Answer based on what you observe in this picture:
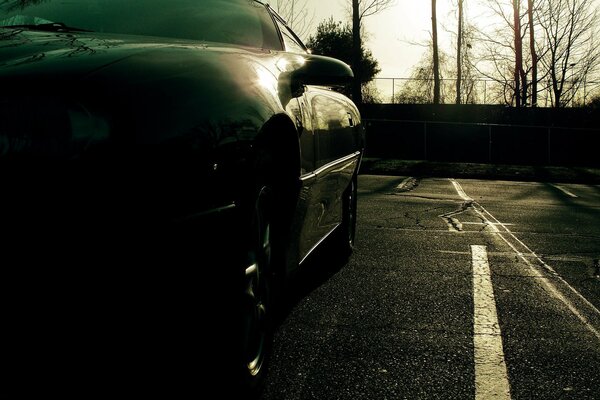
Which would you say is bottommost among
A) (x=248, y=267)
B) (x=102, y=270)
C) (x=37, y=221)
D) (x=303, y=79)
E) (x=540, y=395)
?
(x=540, y=395)

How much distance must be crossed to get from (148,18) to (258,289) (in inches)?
60.3

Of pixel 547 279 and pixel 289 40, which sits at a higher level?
pixel 289 40

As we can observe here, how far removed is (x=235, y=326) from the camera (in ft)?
7.60

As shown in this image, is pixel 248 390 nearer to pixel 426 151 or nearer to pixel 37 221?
pixel 37 221

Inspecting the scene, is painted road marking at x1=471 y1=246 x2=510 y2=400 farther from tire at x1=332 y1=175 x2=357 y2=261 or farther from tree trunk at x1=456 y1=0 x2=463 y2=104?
tree trunk at x1=456 y1=0 x2=463 y2=104

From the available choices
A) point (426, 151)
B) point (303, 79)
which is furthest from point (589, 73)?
point (303, 79)

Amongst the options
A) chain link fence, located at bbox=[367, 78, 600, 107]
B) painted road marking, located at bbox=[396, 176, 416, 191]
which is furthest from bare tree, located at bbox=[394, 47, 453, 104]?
painted road marking, located at bbox=[396, 176, 416, 191]

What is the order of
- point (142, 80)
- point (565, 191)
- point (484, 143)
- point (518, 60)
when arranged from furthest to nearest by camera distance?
point (518, 60) < point (484, 143) < point (565, 191) < point (142, 80)

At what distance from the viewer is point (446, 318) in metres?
3.91

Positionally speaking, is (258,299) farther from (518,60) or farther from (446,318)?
(518,60)

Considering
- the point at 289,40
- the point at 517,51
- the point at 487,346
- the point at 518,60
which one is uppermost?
the point at 517,51

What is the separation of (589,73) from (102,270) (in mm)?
35011

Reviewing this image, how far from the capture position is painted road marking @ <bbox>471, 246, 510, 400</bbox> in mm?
2891

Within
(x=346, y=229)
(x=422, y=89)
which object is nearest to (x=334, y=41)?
(x=422, y=89)
